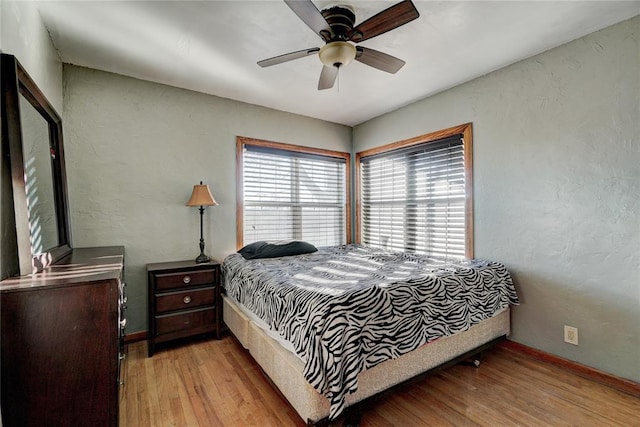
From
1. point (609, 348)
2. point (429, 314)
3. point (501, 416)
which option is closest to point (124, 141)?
point (429, 314)

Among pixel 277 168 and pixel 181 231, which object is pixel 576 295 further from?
pixel 181 231

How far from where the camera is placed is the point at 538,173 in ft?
7.80

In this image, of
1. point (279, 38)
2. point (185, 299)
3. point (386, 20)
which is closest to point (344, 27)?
point (386, 20)

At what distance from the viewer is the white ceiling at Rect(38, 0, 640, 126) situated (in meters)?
1.84

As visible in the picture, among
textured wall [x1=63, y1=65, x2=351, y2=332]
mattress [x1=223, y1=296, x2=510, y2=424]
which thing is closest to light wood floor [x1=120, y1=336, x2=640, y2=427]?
mattress [x1=223, y1=296, x2=510, y2=424]

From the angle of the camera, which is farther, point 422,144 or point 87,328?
point 422,144

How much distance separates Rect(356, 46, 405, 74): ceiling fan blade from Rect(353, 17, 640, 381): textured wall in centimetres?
121

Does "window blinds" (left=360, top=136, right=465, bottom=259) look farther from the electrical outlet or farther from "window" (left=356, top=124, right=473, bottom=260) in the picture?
the electrical outlet

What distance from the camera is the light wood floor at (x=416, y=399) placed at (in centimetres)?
168

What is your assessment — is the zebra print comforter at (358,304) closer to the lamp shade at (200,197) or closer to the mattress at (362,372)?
the mattress at (362,372)

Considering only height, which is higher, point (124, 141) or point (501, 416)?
point (124, 141)

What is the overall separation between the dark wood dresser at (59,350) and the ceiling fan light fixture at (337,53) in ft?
5.57

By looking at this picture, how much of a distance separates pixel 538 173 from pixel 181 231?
3.30 metres

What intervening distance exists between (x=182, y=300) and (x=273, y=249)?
3.07 ft
